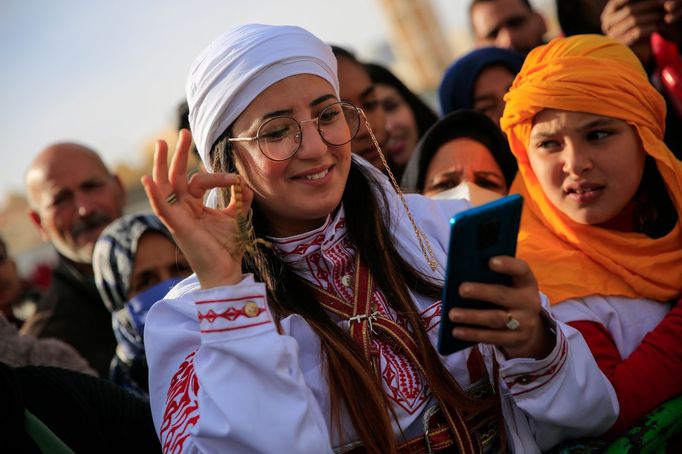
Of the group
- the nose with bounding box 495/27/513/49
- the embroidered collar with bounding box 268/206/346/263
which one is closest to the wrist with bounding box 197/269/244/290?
the embroidered collar with bounding box 268/206/346/263

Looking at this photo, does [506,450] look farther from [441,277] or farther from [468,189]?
[468,189]

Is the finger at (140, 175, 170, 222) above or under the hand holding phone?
above

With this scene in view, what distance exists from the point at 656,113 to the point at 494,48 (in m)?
1.70

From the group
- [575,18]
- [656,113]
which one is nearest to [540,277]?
[656,113]

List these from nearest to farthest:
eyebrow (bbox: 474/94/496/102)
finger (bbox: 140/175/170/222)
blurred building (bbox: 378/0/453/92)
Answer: finger (bbox: 140/175/170/222), eyebrow (bbox: 474/94/496/102), blurred building (bbox: 378/0/453/92)

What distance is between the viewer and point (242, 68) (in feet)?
6.93

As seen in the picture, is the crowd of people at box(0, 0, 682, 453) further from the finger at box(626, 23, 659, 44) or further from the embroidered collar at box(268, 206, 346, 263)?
→ the finger at box(626, 23, 659, 44)

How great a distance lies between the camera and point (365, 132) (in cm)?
389

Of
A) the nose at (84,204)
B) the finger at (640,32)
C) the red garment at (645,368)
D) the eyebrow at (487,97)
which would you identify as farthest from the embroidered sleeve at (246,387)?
the nose at (84,204)

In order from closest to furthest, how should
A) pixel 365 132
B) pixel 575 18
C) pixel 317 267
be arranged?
pixel 317 267 → pixel 365 132 → pixel 575 18

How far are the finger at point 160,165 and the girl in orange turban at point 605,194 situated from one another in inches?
54.6

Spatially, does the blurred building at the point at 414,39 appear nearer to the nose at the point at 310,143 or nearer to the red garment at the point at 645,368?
the red garment at the point at 645,368

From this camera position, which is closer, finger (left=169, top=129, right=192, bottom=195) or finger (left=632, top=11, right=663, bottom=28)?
finger (left=169, top=129, right=192, bottom=195)

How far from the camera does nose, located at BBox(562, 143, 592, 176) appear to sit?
2.41 m
